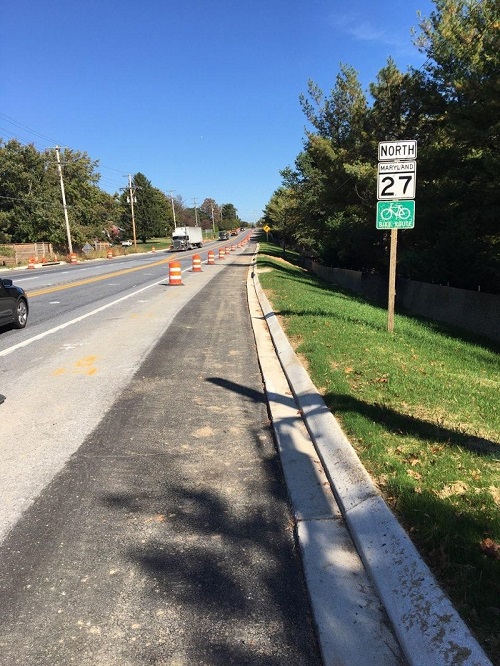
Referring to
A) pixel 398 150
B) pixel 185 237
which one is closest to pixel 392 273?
pixel 398 150

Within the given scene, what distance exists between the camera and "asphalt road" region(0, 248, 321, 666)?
2.27 meters

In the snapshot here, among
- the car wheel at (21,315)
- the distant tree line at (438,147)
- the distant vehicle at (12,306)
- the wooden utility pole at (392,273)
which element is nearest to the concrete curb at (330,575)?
the wooden utility pole at (392,273)

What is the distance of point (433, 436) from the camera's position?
13.7 feet

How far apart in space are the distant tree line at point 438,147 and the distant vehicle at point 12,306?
1089cm

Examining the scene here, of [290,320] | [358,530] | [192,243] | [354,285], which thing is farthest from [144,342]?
[192,243]

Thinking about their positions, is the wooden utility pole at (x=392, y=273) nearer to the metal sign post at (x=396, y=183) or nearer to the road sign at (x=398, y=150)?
the metal sign post at (x=396, y=183)

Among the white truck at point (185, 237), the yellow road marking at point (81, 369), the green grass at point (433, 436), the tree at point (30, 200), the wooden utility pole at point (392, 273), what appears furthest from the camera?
the white truck at point (185, 237)

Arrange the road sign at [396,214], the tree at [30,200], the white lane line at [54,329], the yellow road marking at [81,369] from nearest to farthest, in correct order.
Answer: the yellow road marking at [81,369], the white lane line at [54,329], the road sign at [396,214], the tree at [30,200]

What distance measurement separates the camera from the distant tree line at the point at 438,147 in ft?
40.7

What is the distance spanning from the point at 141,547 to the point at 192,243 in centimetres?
7061

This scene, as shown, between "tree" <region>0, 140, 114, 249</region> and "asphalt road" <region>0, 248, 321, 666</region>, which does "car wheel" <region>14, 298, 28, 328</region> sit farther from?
"tree" <region>0, 140, 114, 249</region>

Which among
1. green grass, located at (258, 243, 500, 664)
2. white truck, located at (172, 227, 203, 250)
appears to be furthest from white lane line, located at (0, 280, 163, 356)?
white truck, located at (172, 227, 203, 250)

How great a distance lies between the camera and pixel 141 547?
297 centimetres

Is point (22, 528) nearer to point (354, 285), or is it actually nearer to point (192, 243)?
point (354, 285)
